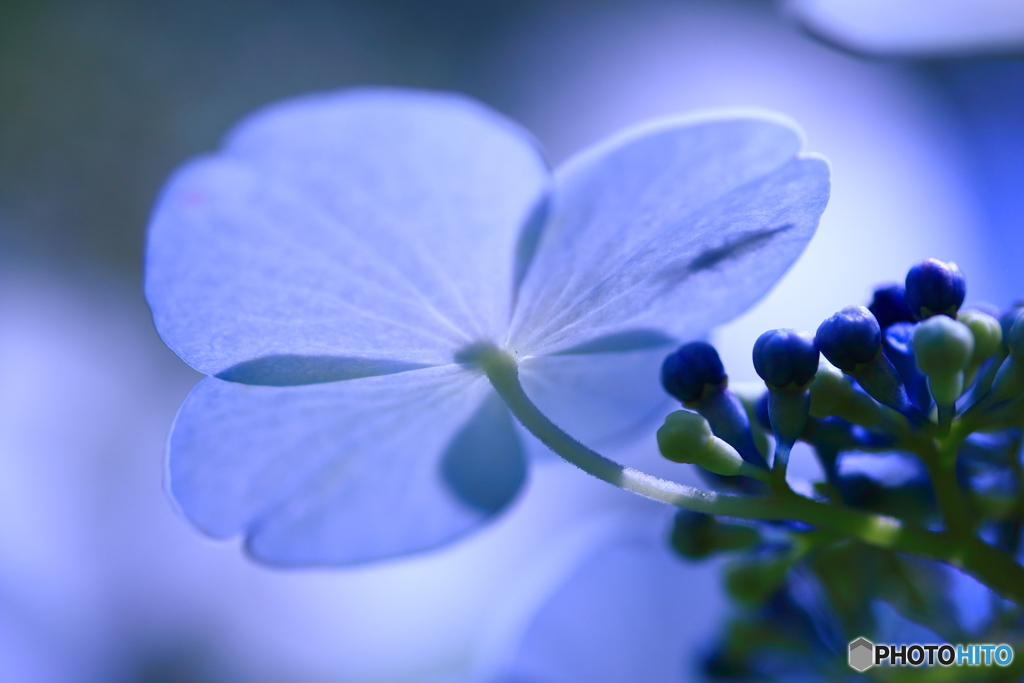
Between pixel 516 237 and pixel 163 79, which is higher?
pixel 163 79

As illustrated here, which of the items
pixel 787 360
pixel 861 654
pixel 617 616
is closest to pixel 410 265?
pixel 787 360

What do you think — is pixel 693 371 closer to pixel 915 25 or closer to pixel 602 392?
pixel 602 392

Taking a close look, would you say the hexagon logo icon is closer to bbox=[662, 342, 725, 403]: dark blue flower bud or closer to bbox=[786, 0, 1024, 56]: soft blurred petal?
bbox=[662, 342, 725, 403]: dark blue flower bud

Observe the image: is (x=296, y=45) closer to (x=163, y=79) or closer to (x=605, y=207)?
(x=163, y=79)

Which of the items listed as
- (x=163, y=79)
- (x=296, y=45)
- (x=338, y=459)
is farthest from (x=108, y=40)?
(x=338, y=459)

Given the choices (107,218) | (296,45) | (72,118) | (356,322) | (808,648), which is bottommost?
(808,648)

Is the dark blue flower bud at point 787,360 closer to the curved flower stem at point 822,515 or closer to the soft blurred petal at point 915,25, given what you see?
the curved flower stem at point 822,515

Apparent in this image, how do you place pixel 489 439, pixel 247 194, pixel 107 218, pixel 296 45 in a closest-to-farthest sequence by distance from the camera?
pixel 247 194, pixel 489 439, pixel 107 218, pixel 296 45
